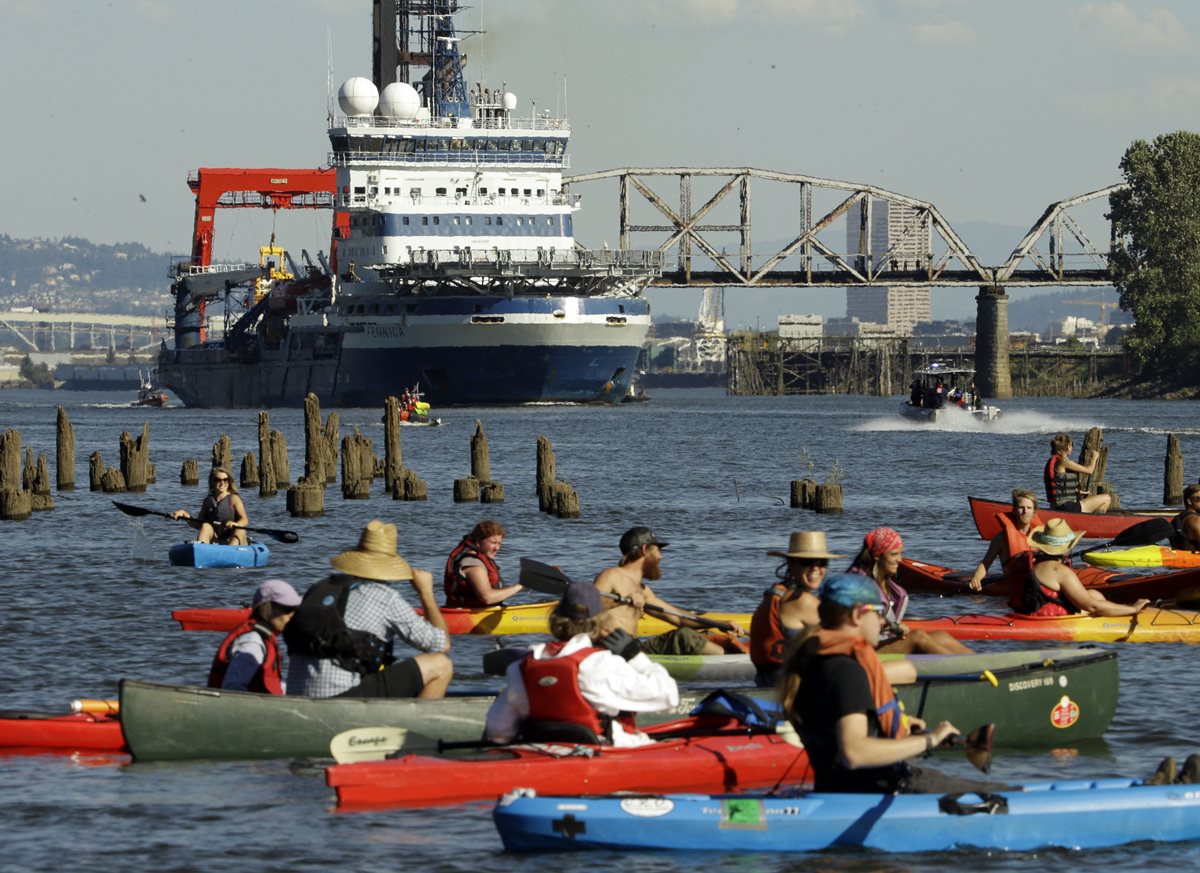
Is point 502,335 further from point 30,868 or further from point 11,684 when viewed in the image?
point 30,868

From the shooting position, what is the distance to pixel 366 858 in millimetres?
12906

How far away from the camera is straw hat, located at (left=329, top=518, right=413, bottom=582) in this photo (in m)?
14.5

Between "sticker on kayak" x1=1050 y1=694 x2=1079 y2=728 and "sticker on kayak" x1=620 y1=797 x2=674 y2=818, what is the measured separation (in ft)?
14.4

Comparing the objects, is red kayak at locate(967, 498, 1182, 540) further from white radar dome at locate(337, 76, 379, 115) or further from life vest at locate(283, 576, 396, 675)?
white radar dome at locate(337, 76, 379, 115)

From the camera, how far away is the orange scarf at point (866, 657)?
10586mm

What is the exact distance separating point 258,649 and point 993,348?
464ft

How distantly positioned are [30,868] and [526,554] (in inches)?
797

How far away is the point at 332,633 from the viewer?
14.3 m

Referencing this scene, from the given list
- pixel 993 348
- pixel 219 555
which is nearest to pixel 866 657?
pixel 219 555

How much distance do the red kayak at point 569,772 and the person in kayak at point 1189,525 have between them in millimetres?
12714

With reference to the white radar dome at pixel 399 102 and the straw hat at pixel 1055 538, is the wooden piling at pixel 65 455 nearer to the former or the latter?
the straw hat at pixel 1055 538

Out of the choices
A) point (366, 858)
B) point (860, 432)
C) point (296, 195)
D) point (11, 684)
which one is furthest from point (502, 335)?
point (366, 858)

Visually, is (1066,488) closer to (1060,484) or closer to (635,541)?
(1060,484)

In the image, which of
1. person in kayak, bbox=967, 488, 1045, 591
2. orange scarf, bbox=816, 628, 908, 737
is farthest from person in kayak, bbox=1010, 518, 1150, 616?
orange scarf, bbox=816, 628, 908, 737
